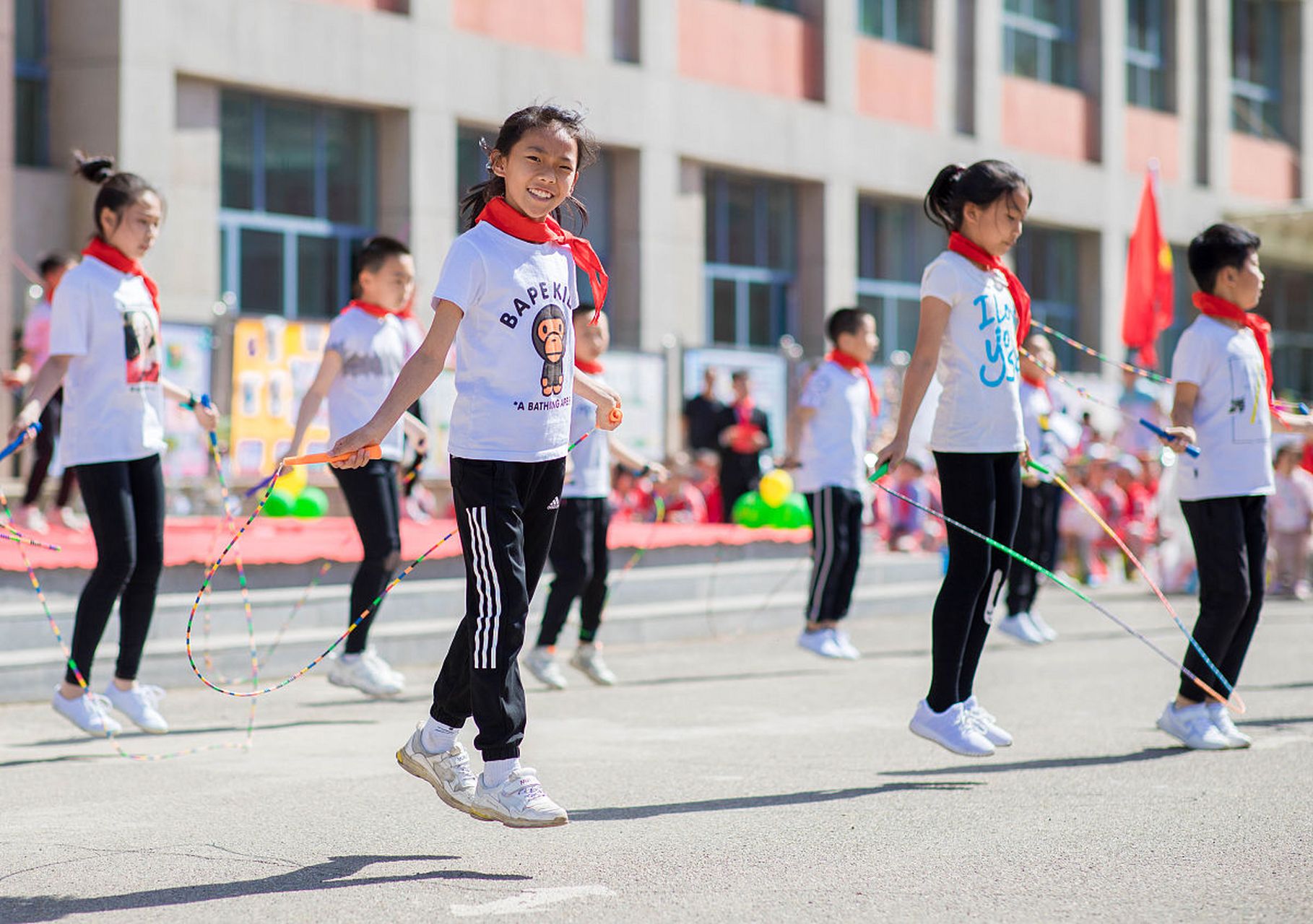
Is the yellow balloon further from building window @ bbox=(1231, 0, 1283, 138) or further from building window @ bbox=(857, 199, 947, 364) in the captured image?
building window @ bbox=(1231, 0, 1283, 138)

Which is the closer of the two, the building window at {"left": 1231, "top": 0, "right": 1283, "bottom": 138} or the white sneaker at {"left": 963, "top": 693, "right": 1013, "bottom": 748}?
the white sneaker at {"left": 963, "top": 693, "right": 1013, "bottom": 748}

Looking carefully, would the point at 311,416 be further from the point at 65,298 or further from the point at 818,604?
the point at 818,604

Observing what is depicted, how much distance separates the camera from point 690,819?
17.5 ft

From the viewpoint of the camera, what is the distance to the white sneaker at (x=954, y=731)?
20.1 feet

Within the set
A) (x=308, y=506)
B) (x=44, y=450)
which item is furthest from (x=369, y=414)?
(x=308, y=506)

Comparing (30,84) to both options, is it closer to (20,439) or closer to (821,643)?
(821,643)

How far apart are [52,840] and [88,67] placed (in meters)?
13.5

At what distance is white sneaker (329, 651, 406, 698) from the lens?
796 cm

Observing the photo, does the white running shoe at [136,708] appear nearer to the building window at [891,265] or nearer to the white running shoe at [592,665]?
the white running shoe at [592,665]

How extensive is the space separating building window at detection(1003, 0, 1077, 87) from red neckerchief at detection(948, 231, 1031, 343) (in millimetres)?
23566

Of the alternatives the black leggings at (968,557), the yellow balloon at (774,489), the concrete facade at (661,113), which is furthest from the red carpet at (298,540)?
the black leggings at (968,557)

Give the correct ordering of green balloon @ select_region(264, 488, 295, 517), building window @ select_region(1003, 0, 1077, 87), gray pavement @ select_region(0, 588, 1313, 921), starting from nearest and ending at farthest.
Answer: gray pavement @ select_region(0, 588, 1313, 921)
green balloon @ select_region(264, 488, 295, 517)
building window @ select_region(1003, 0, 1077, 87)

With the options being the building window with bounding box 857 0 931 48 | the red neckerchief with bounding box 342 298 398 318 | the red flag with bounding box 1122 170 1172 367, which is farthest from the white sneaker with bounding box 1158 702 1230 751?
the building window with bounding box 857 0 931 48

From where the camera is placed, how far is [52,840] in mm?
5039
